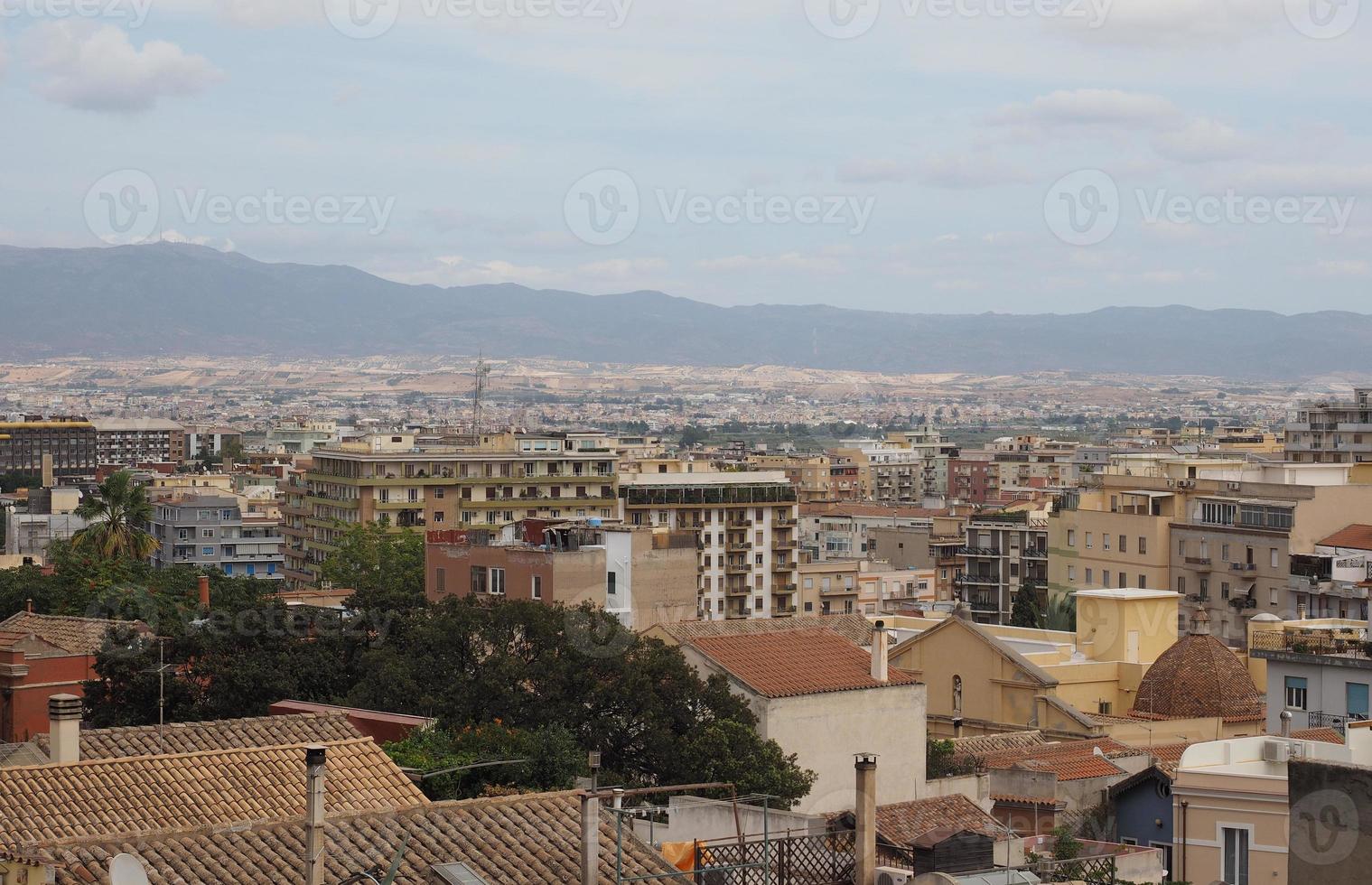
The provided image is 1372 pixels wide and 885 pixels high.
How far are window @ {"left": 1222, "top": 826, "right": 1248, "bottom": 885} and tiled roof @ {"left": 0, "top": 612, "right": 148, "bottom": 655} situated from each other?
51.0ft

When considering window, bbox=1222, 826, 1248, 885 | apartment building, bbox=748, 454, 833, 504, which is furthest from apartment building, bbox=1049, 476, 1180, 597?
apartment building, bbox=748, 454, 833, 504

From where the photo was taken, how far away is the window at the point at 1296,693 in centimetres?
2448

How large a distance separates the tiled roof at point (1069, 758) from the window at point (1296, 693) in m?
1.92

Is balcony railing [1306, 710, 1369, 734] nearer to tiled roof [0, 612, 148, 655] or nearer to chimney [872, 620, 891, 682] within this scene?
chimney [872, 620, 891, 682]

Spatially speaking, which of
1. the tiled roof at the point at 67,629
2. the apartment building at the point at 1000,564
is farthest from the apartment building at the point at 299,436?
the tiled roof at the point at 67,629

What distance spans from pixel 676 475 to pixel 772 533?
4.30 meters

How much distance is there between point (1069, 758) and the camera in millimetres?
23906

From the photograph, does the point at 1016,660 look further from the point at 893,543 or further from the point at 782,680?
the point at 893,543

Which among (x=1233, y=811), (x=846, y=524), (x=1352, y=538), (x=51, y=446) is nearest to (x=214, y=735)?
(x=1233, y=811)

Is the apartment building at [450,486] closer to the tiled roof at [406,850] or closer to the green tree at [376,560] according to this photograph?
the green tree at [376,560]

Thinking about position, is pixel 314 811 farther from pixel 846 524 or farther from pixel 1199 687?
pixel 846 524

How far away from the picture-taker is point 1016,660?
31031 mm

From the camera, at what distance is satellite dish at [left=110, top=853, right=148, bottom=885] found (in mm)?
9609

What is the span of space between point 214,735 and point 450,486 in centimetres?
5869
